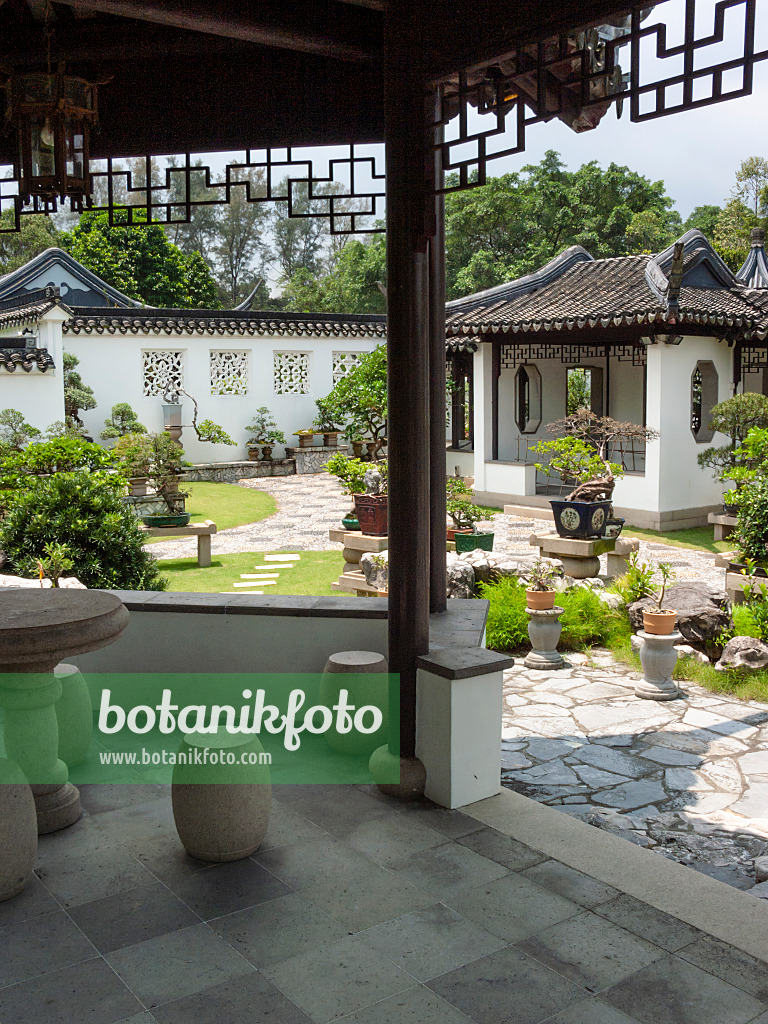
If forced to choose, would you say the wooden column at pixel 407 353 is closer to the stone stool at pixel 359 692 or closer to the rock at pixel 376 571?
the stone stool at pixel 359 692

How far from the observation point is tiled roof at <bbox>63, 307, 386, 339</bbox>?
19.2 meters

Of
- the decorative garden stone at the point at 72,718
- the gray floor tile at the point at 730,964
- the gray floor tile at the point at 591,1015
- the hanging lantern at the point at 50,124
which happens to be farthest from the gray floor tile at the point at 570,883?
the hanging lantern at the point at 50,124

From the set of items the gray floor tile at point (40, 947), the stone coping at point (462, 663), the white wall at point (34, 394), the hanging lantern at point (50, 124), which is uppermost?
the hanging lantern at point (50, 124)

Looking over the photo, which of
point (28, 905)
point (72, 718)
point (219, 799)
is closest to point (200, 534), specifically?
point (72, 718)

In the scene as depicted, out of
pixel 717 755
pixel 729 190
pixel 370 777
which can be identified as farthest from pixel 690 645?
pixel 729 190

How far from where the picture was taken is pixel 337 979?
96.6 inches

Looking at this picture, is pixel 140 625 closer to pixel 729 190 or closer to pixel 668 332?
pixel 668 332

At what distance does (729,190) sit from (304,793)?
1058 inches

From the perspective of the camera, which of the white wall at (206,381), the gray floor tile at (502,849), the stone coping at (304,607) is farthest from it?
the white wall at (206,381)

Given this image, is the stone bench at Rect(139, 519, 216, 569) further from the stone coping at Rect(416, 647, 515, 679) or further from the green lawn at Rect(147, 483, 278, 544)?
the stone coping at Rect(416, 647, 515, 679)

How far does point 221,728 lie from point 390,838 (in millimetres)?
714

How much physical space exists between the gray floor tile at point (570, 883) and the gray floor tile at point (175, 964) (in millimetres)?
1007

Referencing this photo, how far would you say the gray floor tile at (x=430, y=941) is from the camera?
2525 millimetres

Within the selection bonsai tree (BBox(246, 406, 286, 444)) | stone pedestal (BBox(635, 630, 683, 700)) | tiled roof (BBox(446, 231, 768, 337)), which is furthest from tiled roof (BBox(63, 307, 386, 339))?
stone pedestal (BBox(635, 630, 683, 700))
